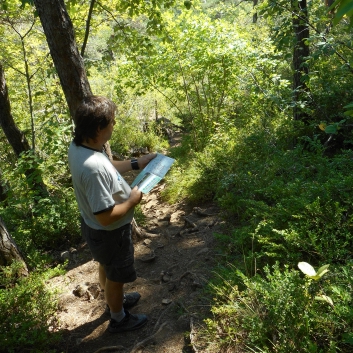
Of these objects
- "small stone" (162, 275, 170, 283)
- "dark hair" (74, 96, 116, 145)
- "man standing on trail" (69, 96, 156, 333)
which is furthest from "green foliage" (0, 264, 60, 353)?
"dark hair" (74, 96, 116, 145)

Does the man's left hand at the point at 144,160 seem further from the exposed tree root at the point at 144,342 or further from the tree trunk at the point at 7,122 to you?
the tree trunk at the point at 7,122

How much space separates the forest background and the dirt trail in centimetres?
26

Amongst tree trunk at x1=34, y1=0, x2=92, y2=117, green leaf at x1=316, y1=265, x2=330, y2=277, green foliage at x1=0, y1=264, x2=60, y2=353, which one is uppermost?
tree trunk at x1=34, y1=0, x2=92, y2=117

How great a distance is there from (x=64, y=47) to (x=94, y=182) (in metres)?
2.05

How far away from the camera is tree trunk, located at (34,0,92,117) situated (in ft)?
11.0

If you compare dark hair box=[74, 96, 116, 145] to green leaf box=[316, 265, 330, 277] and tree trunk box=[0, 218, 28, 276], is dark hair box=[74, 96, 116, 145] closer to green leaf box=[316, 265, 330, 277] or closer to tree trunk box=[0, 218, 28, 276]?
green leaf box=[316, 265, 330, 277]

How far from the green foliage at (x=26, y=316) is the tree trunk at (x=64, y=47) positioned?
2.08 metres

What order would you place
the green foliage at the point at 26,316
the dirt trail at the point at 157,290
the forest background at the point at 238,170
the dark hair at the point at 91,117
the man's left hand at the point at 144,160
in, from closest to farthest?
1. the forest background at the point at 238,170
2. the dark hair at the point at 91,117
3. the green foliage at the point at 26,316
4. the dirt trail at the point at 157,290
5. the man's left hand at the point at 144,160

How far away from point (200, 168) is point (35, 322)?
4219 mm

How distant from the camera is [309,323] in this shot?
1.98 meters

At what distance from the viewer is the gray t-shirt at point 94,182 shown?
7.39ft

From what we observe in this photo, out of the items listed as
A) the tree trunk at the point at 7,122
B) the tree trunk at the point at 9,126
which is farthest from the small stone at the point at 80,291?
the tree trunk at the point at 7,122

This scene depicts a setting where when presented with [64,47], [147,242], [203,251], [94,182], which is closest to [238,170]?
[203,251]

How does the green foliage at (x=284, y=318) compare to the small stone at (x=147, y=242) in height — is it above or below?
above
